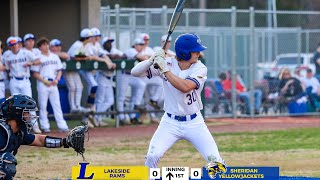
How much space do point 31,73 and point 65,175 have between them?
19.0ft

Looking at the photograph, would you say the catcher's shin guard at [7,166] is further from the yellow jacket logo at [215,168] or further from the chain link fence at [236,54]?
the chain link fence at [236,54]

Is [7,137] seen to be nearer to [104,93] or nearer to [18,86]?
[18,86]

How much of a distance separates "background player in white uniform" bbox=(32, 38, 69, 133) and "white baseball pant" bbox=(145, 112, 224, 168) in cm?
807

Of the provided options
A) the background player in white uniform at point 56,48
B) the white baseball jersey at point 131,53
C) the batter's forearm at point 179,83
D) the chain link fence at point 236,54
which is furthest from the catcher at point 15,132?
the chain link fence at point 236,54

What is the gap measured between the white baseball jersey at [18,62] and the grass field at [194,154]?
1.84 m

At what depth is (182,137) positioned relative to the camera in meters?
8.87

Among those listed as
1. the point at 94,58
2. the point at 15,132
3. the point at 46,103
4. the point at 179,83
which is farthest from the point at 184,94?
the point at 94,58

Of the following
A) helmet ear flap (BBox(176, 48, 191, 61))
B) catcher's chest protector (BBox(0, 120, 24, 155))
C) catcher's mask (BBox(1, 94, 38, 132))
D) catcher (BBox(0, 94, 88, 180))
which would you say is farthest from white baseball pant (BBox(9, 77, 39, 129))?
catcher's chest protector (BBox(0, 120, 24, 155))

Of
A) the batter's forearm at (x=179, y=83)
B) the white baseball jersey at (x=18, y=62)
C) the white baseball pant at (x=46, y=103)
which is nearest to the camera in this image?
the batter's forearm at (x=179, y=83)

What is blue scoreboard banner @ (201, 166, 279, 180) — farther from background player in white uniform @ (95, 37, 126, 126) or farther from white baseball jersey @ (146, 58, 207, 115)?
background player in white uniform @ (95, 37, 126, 126)

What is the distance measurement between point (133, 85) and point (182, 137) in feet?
32.3

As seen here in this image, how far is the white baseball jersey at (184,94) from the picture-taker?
8.84 metres

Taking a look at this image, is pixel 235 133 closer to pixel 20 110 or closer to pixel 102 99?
pixel 102 99

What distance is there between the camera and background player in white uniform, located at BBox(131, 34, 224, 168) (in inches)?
342
